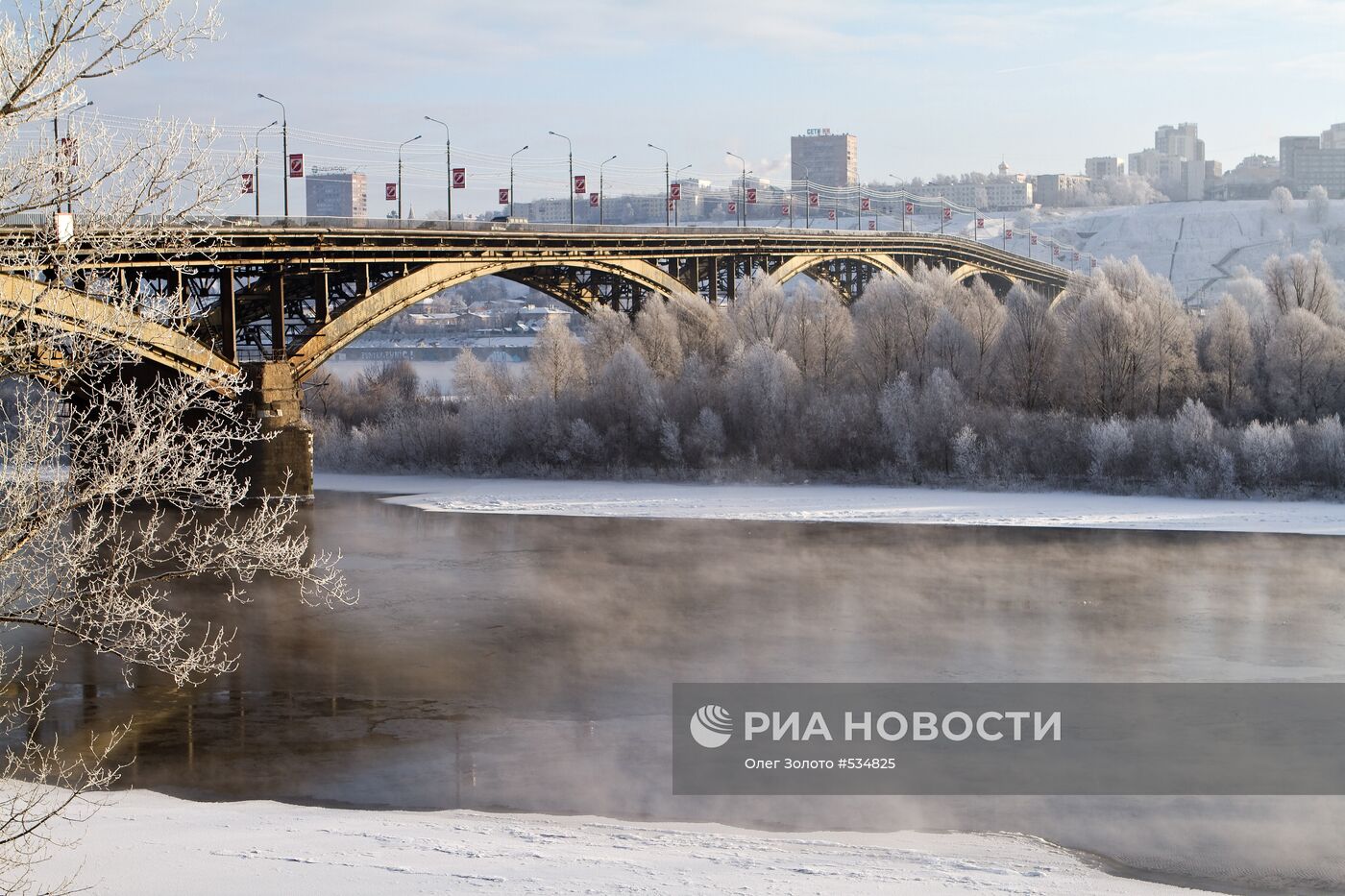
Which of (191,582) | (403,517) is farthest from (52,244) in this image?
(403,517)

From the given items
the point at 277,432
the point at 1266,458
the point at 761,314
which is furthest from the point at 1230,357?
the point at 277,432

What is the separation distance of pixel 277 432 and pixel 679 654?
22793mm

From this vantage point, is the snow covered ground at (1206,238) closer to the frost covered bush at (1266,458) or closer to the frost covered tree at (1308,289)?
the frost covered tree at (1308,289)

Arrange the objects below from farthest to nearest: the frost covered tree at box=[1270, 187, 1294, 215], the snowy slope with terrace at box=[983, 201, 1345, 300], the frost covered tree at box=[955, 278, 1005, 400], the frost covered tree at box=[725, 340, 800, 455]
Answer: the frost covered tree at box=[1270, 187, 1294, 215]
the snowy slope with terrace at box=[983, 201, 1345, 300]
the frost covered tree at box=[955, 278, 1005, 400]
the frost covered tree at box=[725, 340, 800, 455]

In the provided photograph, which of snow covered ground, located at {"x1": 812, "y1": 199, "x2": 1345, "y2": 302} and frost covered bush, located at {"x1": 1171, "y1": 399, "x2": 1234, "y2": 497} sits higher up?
snow covered ground, located at {"x1": 812, "y1": 199, "x2": 1345, "y2": 302}

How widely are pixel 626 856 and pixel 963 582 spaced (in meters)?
16.3

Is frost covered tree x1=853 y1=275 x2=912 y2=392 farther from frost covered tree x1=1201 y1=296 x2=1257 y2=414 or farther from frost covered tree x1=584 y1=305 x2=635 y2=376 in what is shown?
frost covered tree x1=1201 y1=296 x2=1257 y2=414

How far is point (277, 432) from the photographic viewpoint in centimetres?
4078

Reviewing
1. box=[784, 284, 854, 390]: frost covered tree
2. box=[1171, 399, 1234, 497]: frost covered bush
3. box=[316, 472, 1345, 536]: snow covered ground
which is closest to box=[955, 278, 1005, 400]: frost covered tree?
box=[784, 284, 854, 390]: frost covered tree

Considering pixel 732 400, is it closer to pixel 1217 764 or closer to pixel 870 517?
pixel 870 517

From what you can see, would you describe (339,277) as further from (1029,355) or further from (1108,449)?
(1029,355)

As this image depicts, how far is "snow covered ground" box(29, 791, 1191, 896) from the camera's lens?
11.5 metres

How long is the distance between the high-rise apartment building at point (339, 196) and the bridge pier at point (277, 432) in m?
64.6

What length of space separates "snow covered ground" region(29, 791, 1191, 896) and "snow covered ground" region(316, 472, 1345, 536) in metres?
24.0
